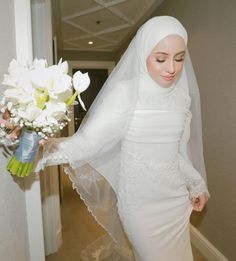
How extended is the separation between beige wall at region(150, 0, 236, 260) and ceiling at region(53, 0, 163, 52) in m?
0.81

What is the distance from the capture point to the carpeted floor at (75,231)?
84.2 inches

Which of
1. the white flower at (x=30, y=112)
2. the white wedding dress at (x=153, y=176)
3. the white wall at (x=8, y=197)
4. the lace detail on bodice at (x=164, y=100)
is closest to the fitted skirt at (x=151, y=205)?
the white wedding dress at (x=153, y=176)

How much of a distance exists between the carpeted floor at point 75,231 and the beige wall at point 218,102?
0.39 metres

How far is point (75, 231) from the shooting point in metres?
2.52

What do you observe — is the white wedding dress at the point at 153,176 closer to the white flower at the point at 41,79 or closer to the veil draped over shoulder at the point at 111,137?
the veil draped over shoulder at the point at 111,137

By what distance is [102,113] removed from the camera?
1120 millimetres

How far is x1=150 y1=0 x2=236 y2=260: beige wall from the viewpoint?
168cm

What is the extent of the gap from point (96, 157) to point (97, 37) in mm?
3110

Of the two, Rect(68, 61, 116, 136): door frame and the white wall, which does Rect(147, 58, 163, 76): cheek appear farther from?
Rect(68, 61, 116, 136): door frame

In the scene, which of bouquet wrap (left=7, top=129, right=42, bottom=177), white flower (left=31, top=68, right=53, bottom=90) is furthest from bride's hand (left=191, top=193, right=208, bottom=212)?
white flower (left=31, top=68, right=53, bottom=90)

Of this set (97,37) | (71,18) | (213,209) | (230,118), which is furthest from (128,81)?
(97,37)

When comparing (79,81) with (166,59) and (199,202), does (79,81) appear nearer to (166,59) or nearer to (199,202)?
(166,59)

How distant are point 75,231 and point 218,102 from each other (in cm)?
178

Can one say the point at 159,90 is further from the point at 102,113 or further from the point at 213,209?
the point at 213,209
